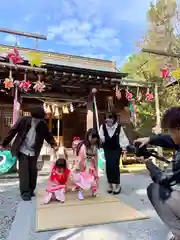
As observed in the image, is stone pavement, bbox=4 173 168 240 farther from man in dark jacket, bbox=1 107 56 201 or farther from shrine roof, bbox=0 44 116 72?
shrine roof, bbox=0 44 116 72

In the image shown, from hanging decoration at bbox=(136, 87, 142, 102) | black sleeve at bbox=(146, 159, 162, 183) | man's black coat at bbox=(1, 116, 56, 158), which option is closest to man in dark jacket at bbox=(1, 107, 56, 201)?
man's black coat at bbox=(1, 116, 56, 158)

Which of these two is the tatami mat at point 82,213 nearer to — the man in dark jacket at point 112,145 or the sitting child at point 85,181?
the sitting child at point 85,181

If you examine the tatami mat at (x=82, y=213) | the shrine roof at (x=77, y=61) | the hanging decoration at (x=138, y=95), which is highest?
the shrine roof at (x=77, y=61)

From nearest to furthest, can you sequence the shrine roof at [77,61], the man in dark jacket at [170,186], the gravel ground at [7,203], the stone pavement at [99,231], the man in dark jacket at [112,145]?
the man in dark jacket at [170,186] → the stone pavement at [99,231] → the gravel ground at [7,203] → the man in dark jacket at [112,145] → the shrine roof at [77,61]

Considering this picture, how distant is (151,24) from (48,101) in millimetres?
9901

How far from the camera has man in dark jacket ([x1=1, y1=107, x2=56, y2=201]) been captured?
12.7ft

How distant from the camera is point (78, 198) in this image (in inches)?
147

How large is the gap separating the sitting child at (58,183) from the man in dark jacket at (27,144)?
430 millimetres

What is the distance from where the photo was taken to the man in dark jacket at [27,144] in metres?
3.86

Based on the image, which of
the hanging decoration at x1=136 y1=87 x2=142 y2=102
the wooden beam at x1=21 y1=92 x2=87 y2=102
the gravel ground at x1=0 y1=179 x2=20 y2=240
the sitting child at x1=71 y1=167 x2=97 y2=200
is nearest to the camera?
the gravel ground at x1=0 y1=179 x2=20 y2=240

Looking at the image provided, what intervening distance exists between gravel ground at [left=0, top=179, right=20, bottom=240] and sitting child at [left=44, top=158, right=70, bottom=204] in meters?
0.57

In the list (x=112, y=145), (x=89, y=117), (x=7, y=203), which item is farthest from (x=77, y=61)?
(x=7, y=203)

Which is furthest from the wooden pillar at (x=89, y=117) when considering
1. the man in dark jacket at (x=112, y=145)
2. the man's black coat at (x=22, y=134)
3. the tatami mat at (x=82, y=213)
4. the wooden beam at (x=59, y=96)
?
the tatami mat at (x=82, y=213)

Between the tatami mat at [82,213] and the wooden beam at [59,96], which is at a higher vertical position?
the wooden beam at [59,96]
